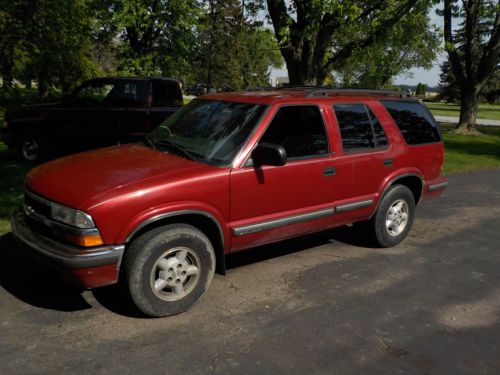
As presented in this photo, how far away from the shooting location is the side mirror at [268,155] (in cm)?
409

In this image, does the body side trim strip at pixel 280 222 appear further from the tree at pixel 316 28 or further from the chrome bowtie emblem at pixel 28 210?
the tree at pixel 316 28

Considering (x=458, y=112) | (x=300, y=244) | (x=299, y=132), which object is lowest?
(x=300, y=244)

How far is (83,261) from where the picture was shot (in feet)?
11.2

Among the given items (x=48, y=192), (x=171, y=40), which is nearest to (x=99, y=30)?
(x=171, y=40)

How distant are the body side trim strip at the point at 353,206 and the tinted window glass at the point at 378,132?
66 cm

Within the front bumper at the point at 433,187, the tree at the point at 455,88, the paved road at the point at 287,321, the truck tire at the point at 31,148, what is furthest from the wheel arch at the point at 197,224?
the tree at the point at 455,88

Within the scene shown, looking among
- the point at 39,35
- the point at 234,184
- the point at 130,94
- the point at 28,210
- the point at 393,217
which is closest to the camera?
the point at 28,210

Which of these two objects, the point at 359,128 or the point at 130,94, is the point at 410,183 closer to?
the point at 359,128

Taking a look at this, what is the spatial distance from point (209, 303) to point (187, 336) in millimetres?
587

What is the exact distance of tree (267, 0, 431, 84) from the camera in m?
11.9

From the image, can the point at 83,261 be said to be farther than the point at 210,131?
No

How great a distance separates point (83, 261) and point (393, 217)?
12.2ft

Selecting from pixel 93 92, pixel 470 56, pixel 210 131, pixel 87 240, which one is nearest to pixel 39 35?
pixel 93 92

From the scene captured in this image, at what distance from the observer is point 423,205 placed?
7832 millimetres
